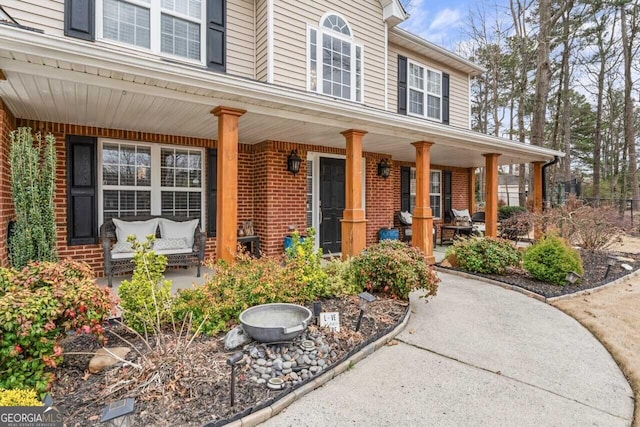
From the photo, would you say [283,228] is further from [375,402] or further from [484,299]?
[375,402]

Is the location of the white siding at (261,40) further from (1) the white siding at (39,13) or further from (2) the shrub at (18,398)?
(2) the shrub at (18,398)

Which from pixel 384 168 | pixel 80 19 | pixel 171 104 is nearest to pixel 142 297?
pixel 171 104

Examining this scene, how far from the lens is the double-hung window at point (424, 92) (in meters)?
8.48

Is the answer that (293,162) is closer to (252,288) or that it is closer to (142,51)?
(142,51)

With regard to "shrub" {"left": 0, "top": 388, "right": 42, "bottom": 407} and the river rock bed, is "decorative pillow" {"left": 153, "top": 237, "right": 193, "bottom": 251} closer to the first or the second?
the river rock bed

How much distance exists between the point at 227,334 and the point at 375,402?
134 centimetres

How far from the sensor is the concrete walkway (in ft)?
6.97

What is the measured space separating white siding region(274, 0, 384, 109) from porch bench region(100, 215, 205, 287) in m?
3.06

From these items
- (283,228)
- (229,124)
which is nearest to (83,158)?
(229,124)

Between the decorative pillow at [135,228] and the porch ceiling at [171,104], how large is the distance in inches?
57.3

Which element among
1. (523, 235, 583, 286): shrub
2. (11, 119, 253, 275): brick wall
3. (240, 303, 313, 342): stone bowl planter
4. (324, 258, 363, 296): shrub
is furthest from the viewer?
(523, 235, 583, 286): shrub

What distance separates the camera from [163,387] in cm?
218

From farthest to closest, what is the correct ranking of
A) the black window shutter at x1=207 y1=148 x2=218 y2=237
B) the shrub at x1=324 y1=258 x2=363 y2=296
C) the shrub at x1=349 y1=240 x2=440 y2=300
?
the black window shutter at x1=207 y1=148 x2=218 y2=237 → the shrub at x1=324 y1=258 x2=363 y2=296 → the shrub at x1=349 y1=240 x2=440 y2=300

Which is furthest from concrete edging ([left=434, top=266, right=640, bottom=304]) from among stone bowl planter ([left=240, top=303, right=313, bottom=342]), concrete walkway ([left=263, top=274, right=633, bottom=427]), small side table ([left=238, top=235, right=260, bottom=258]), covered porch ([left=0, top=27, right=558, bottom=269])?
stone bowl planter ([left=240, top=303, right=313, bottom=342])
